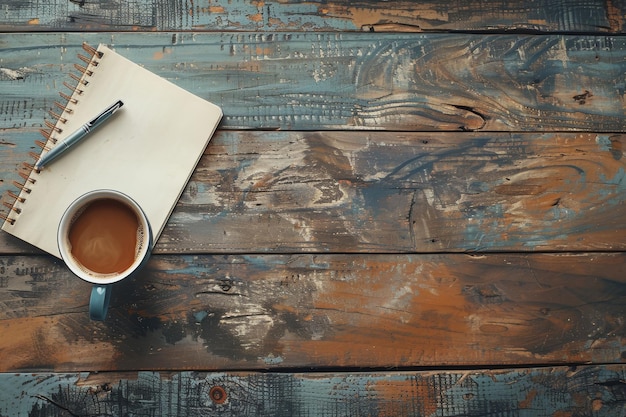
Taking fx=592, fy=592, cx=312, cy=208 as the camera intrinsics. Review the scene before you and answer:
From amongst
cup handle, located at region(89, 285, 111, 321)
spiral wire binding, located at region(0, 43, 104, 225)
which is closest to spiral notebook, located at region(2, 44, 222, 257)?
spiral wire binding, located at region(0, 43, 104, 225)

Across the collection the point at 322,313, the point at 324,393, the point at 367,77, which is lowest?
the point at 324,393

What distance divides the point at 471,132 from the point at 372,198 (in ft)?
0.60

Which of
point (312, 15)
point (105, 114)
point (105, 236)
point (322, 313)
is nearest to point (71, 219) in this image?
point (105, 236)

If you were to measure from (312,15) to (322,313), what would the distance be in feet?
1.48

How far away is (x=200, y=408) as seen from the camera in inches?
32.5

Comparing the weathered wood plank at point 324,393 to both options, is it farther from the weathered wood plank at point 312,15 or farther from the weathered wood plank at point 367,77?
the weathered wood plank at point 312,15

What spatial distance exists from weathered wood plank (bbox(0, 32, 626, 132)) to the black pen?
0.25 feet

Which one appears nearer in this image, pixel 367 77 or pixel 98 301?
pixel 98 301

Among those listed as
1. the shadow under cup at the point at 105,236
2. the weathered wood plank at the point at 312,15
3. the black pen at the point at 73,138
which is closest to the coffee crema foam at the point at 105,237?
the shadow under cup at the point at 105,236

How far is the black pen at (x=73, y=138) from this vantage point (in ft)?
2.70

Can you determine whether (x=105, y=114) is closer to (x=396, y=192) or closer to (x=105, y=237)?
(x=105, y=237)

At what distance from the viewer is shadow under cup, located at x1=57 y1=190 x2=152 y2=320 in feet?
2.49

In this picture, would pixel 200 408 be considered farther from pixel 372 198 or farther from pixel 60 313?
pixel 372 198

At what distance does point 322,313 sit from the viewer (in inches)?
33.1
